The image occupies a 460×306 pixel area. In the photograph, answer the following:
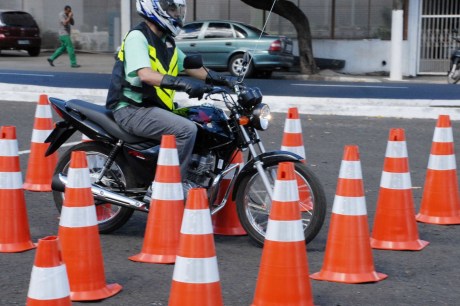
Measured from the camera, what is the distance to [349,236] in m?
5.51

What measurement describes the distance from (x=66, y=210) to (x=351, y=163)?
1.73m

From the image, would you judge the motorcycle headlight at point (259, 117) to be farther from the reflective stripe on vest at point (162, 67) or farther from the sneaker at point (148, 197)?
the sneaker at point (148, 197)

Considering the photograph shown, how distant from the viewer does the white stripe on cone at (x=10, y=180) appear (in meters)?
6.16

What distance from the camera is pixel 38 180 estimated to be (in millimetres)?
8398

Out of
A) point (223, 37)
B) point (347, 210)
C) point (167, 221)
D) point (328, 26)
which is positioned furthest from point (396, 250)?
point (328, 26)

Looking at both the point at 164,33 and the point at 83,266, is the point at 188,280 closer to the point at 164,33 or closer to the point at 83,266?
the point at 83,266

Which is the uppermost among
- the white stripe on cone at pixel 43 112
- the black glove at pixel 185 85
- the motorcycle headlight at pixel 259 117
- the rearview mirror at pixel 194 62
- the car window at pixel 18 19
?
the car window at pixel 18 19

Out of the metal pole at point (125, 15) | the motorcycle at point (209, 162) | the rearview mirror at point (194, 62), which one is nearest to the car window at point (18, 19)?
the metal pole at point (125, 15)

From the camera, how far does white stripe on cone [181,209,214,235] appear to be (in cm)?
449

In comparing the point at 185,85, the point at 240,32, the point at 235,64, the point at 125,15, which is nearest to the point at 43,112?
the point at 185,85

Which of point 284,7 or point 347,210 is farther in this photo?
point 284,7

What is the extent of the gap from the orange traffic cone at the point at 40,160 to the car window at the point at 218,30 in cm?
1667

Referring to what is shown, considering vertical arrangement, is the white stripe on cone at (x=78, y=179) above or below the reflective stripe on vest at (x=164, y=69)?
below

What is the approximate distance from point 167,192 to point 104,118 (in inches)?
38.6
